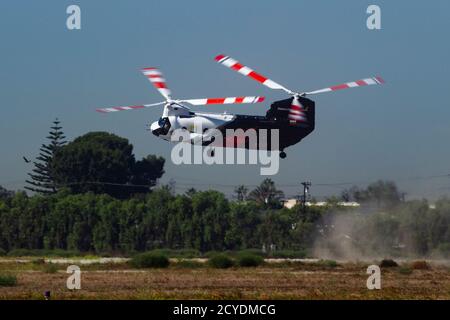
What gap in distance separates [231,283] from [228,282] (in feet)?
3.02

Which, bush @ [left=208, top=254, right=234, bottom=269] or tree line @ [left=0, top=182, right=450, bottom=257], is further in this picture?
tree line @ [left=0, top=182, right=450, bottom=257]

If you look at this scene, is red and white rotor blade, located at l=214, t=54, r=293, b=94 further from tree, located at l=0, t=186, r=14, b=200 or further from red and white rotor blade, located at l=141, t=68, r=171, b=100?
tree, located at l=0, t=186, r=14, b=200

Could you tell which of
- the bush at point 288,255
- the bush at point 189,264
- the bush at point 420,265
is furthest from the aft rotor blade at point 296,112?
the bush at point 288,255

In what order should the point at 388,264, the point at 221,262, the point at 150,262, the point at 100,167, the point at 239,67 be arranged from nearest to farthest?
the point at 239,67 → the point at 150,262 → the point at 221,262 → the point at 388,264 → the point at 100,167

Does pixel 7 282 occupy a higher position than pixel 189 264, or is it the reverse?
pixel 189 264

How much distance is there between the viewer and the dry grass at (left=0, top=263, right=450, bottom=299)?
177 ft

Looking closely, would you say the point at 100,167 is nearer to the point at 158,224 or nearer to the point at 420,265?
the point at 158,224

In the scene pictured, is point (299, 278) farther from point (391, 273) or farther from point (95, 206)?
point (95, 206)

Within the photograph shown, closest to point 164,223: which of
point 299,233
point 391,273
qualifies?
point 299,233

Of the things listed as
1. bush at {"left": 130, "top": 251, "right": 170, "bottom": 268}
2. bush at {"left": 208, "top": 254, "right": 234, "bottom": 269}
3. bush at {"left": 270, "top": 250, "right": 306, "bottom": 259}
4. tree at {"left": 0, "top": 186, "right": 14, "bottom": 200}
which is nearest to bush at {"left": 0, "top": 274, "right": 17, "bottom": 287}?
bush at {"left": 130, "top": 251, "right": 170, "bottom": 268}

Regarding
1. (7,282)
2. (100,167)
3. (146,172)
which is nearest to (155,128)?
(7,282)

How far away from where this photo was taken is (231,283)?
6391cm

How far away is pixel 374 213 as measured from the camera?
3666 inches
